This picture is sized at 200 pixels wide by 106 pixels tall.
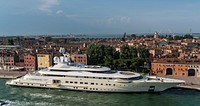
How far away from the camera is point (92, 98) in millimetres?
26391

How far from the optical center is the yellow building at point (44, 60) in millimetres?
42031

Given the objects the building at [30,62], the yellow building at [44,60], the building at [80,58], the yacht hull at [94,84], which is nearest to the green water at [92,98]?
the yacht hull at [94,84]

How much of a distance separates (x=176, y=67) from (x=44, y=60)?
1752cm

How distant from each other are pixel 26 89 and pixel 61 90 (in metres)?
3.47

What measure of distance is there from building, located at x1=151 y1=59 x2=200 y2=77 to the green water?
317 inches

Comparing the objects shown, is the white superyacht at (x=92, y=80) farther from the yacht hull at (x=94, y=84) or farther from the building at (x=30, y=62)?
the building at (x=30, y=62)

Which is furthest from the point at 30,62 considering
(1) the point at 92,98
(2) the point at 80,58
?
(1) the point at 92,98

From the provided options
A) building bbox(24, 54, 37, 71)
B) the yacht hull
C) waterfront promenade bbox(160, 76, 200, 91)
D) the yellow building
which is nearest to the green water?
the yacht hull

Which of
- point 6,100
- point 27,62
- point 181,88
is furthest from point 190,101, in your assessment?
point 27,62

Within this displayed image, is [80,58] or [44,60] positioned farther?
[80,58]

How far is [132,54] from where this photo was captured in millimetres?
46375

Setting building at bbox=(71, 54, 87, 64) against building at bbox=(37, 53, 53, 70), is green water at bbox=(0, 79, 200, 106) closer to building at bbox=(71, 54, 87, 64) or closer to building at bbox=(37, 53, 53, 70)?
building at bbox=(37, 53, 53, 70)

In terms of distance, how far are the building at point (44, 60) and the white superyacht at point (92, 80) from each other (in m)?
10.6

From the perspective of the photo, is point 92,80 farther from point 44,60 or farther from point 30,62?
point 30,62
